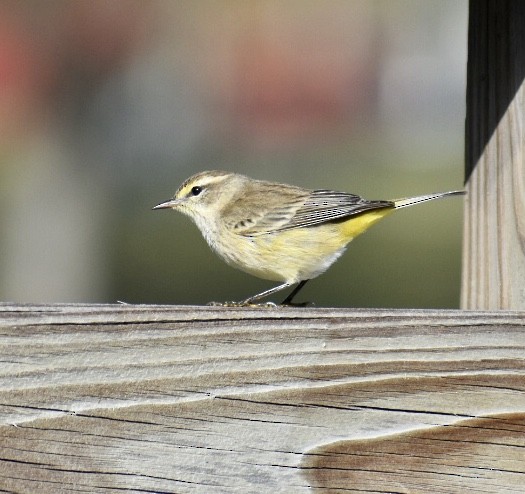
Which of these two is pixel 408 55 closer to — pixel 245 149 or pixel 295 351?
pixel 245 149

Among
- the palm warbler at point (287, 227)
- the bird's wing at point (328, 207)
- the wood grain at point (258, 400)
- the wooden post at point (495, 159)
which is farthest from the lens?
the palm warbler at point (287, 227)

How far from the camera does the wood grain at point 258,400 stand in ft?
8.25

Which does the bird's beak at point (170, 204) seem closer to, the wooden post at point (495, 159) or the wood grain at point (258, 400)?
the wooden post at point (495, 159)

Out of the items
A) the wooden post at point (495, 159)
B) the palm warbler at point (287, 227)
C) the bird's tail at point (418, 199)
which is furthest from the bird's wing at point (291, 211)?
the wooden post at point (495, 159)

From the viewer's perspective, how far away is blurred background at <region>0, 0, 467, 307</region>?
46.0ft

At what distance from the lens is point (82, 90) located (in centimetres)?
1437

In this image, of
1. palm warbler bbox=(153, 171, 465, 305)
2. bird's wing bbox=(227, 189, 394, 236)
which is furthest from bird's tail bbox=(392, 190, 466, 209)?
bird's wing bbox=(227, 189, 394, 236)

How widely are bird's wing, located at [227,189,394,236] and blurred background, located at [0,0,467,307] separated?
292 inches

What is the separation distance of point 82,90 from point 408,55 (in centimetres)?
1906

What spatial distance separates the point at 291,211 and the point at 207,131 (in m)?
20.4

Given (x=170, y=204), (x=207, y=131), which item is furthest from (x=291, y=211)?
(x=207, y=131)

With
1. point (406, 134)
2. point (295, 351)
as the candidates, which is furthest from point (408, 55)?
point (295, 351)

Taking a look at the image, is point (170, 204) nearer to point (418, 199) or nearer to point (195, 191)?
point (195, 191)

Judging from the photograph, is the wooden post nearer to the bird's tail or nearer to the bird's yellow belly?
the bird's tail
